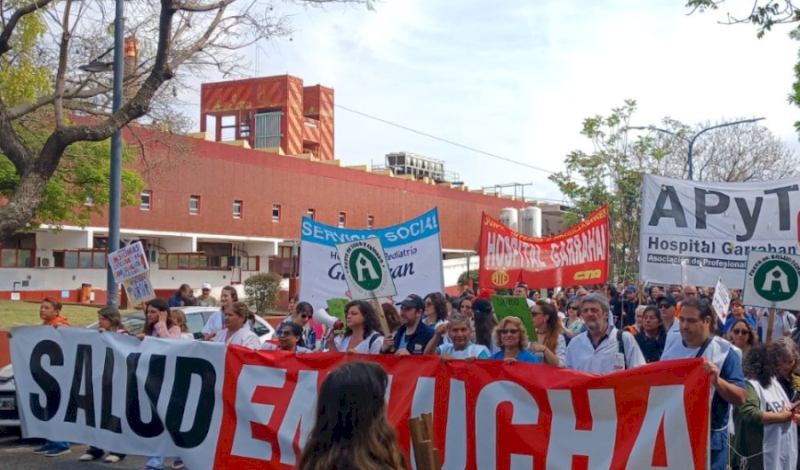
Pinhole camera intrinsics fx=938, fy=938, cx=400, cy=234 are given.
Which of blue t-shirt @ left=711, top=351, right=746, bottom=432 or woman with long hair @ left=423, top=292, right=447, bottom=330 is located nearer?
blue t-shirt @ left=711, top=351, right=746, bottom=432

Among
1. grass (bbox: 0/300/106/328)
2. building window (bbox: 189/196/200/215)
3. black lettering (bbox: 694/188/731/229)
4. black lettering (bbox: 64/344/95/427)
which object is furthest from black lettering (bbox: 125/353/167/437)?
building window (bbox: 189/196/200/215)

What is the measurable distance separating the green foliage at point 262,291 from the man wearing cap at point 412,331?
2747 centimetres

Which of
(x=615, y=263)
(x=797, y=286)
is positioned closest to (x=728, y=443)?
(x=797, y=286)

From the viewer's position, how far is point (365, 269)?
819 centimetres

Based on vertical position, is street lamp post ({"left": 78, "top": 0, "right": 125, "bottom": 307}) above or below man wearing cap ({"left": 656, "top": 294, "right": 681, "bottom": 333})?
above

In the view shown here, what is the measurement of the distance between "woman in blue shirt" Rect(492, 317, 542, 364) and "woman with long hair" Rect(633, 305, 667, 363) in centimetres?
225

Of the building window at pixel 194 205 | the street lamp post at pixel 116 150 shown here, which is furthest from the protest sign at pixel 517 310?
the building window at pixel 194 205

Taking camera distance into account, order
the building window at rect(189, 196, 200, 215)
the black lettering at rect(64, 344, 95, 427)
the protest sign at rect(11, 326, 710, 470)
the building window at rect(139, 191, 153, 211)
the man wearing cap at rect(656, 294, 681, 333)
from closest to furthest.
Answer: the protest sign at rect(11, 326, 710, 470) → the black lettering at rect(64, 344, 95, 427) → the man wearing cap at rect(656, 294, 681, 333) → the building window at rect(139, 191, 153, 211) → the building window at rect(189, 196, 200, 215)

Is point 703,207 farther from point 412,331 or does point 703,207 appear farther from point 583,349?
point 583,349

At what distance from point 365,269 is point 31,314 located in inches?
866

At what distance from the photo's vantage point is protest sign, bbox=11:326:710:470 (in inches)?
228

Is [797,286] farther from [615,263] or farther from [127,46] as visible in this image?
[615,263]

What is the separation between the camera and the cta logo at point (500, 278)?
1627 centimetres

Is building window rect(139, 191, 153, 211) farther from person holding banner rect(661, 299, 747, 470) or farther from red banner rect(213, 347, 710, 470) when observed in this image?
person holding banner rect(661, 299, 747, 470)
